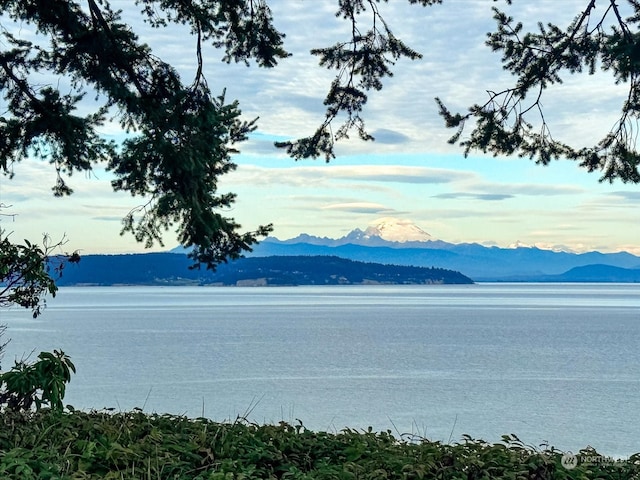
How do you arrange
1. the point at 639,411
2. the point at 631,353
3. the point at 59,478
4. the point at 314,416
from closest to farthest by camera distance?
the point at 59,478 < the point at 314,416 < the point at 639,411 < the point at 631,353

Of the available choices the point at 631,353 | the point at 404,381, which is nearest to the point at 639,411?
the point at 404,381

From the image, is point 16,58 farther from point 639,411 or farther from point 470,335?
point 470,335

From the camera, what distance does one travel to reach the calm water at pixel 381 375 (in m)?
31.4

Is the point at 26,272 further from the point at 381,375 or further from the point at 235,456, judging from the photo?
the point at 381,375

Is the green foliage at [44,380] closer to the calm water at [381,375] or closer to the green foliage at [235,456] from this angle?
the green foliage at [235,456]

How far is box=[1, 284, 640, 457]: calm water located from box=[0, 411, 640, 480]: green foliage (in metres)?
4.04

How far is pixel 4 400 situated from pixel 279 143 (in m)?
3.86

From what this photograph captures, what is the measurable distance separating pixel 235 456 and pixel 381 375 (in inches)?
1648

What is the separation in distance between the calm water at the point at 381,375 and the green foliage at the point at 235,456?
4038 millimetres

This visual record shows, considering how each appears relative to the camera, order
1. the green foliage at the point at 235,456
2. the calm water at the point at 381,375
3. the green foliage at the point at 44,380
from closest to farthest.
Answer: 1. the green foliage at the point at 235,456
2. the green foliage at the point at 44,380
3. the calm water at the point at 381,375

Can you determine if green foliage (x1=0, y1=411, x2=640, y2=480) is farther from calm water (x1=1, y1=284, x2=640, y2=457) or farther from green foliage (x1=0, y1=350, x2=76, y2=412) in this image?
calm water (x1=1, y1=284, x2=640, y2=457)

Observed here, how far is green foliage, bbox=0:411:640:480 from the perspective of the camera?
4.76 meters

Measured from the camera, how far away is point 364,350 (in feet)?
204

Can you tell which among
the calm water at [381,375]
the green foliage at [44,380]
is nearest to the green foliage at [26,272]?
the green foliage at [44,380]
